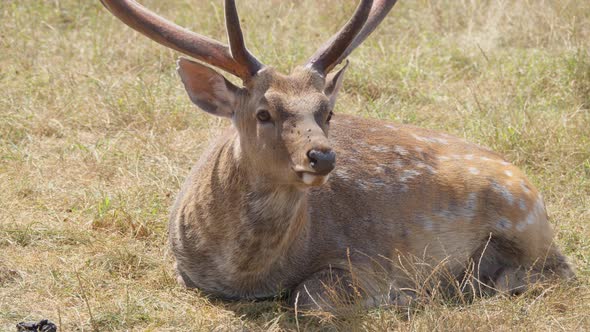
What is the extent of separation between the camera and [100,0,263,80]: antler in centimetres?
465

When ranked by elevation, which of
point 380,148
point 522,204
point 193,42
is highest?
point 193,42

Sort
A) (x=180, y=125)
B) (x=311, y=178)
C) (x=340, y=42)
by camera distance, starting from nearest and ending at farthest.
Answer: (x=311, y=178) < (x=340, y=42) < (x=180, y=125)

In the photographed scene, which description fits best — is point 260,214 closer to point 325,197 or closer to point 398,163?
point 325,197

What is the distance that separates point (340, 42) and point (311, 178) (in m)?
0.82

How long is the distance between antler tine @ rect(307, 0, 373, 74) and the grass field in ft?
3.94

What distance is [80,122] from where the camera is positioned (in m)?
7.29

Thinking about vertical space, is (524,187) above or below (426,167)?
below

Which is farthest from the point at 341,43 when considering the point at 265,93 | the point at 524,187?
the point at 524,187

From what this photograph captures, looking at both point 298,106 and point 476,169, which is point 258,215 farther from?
point 476,169

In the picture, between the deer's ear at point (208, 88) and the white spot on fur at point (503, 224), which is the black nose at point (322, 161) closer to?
the deer's ear at point (208, 88)

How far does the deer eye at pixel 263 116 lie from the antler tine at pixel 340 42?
376mm

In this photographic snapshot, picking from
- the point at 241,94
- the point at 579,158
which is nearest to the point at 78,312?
the point at 241,94

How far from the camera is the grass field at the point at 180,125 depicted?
4.91 metres

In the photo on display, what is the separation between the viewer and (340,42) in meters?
4.81
